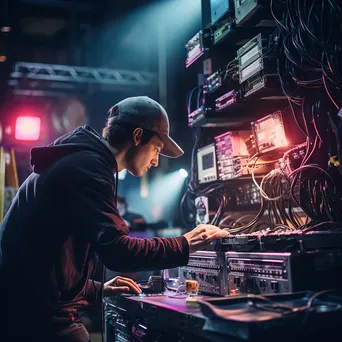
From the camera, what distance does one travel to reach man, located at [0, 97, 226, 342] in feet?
5.54

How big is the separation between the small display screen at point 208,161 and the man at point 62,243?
126cm

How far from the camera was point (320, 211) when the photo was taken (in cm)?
228

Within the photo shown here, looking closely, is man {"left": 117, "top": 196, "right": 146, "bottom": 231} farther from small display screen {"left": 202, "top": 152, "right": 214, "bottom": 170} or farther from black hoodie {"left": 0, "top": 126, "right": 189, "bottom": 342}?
black hoodie {"left": 0, "top": 126, "right": 189, "bottom": 342}

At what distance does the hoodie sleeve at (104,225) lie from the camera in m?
1.66

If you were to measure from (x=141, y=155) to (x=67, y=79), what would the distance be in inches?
229

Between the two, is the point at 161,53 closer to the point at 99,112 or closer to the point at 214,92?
the point at 99,112

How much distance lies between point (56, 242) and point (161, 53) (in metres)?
6.05

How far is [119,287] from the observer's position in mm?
2248

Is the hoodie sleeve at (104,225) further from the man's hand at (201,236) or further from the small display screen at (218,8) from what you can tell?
the small display screen at (218,8)

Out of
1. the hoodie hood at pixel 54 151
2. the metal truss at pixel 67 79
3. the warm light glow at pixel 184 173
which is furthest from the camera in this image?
the metal truss at pixel 67 79

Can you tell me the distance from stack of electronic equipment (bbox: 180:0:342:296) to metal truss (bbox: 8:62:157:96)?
15.3ft

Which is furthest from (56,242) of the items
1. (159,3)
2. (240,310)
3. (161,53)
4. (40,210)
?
(161,53)

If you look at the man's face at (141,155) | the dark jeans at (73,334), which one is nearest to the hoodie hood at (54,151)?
the man's face at (141,155)

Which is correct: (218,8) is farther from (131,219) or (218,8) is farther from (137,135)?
(131,219)
